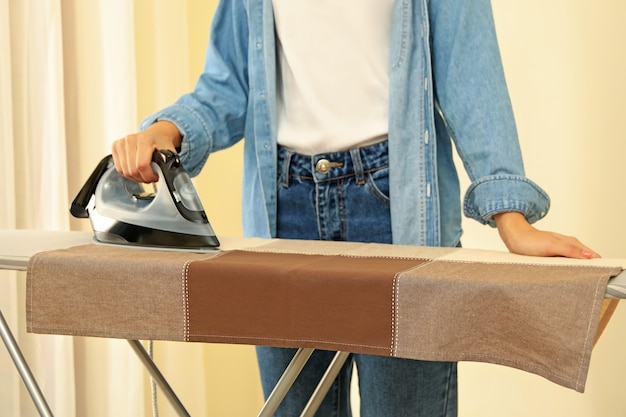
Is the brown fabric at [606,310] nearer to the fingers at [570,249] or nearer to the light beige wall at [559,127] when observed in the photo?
the fingers at [570,249]

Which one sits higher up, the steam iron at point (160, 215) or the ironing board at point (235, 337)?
the steam iron at point (160, 215)

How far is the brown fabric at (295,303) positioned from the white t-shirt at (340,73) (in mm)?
330

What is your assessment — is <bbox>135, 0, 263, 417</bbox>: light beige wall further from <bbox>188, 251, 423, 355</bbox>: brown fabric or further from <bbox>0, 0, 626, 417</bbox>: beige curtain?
<bbox>188, 251, 423, 355</bbox>: brown fabric

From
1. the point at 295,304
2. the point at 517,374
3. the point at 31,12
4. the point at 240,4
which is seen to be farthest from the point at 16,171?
the point at 517,374

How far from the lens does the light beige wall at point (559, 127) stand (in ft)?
7.95

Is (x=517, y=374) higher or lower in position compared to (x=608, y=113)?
lower

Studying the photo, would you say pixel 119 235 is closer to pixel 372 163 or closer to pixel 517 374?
pixel 372 163

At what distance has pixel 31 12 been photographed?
1.89 meters

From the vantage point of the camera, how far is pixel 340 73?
130 cm

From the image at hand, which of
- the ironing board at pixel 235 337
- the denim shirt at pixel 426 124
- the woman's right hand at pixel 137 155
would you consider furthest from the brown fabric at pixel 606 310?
the woman's right hand at pixel 137 155

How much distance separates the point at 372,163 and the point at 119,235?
1.23 feet

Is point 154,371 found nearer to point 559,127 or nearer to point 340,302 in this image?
point 340,302

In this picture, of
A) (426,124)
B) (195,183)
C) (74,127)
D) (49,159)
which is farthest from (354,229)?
(195,183)

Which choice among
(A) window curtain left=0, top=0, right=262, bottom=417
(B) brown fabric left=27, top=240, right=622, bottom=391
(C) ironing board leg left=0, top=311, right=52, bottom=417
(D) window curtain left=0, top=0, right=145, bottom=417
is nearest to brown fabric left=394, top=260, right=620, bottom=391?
(B) brown fabric left=27, top=240, right=622, bottom=391
